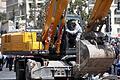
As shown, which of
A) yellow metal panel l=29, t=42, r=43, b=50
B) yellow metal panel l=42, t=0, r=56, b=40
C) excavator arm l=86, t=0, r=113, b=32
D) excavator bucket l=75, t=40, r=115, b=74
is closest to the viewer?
excavator bucket l=75, t=40, r=115, b=74

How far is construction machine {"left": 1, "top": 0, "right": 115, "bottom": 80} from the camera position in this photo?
750 inches

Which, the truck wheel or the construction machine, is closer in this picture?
the construction machine

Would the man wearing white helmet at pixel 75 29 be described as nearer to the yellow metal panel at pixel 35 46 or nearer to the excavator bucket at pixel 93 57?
the excavator bucket at pixel 93 57

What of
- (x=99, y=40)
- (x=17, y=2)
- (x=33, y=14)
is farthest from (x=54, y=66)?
(x=17, y=2)

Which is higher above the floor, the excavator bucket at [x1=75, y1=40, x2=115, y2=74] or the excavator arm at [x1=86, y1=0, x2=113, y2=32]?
the excavator arm at [x1=86, y1=0, x2=113, y2=32]

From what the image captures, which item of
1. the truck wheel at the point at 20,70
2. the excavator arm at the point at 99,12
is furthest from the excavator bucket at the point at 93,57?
the truck wheel at the point at 20,70

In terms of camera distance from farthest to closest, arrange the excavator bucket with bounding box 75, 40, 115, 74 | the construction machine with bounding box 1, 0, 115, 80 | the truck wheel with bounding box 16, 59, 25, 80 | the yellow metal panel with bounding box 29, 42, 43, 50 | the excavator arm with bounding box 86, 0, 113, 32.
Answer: the truck wheel with bounding box 16, 59, 25, 80, the yellow metal panel with bounding box 29, 42, 43, 50, the excavator arm with bounding box 86, 0, 113, 32, the construction machine with bounding box 1, 0, 115, 80, the excavator bucket with bounding box 75, 40, 115, 74

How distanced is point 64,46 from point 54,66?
88 centimetres

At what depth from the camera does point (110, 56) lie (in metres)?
18.9

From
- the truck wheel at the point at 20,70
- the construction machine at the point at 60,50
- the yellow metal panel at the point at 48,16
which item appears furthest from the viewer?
the truck wheel at the point at 20,70

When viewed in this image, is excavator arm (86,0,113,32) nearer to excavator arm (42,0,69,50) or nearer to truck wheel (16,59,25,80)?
excavator arm (42,0,69,50)

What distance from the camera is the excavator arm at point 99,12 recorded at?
19.2 meters

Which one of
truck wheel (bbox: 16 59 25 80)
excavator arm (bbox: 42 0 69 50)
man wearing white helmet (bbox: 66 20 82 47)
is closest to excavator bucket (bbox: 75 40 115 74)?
man wearing white helmet (bbox: 66 20 82 47)

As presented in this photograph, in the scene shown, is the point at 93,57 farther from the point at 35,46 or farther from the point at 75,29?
the point at 35,46
